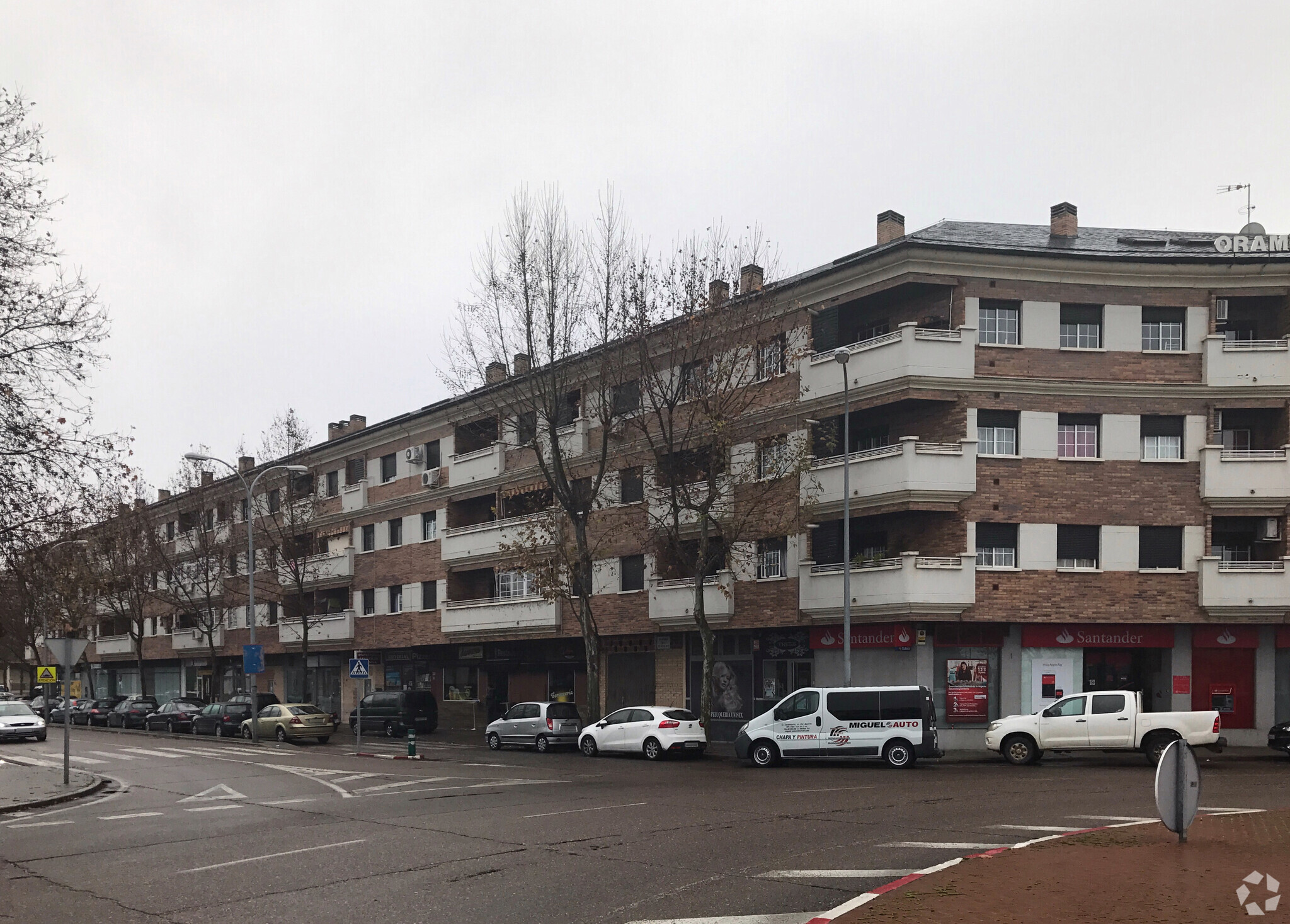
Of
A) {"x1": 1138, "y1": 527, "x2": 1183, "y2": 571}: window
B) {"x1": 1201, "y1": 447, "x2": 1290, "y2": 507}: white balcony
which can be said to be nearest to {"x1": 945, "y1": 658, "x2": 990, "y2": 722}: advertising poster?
{"x1": 1138, "y1": 527, "x2": 1183, "y2": 571}: window

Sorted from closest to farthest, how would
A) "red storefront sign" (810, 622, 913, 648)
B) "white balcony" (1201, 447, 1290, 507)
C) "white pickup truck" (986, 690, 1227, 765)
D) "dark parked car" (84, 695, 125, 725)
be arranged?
"white pickup truck" (986, 690, 1227, 765) < "white balcony" (1201, 447, 1290, 507) < "red storefront sign" (810, 622, 913, 648) < "dark parked car" (84, 695, 125, 725)

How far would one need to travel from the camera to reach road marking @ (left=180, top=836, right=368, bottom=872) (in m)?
12.3

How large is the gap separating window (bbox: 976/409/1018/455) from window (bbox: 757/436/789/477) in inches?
204

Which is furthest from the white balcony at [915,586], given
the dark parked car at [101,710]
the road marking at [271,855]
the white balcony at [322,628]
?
the dark parked car at [101,710]

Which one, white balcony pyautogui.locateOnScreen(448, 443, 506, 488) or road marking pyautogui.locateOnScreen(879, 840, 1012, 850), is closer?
road marking pyautogui.locateOnScreen(879, 840, 1012, 850)

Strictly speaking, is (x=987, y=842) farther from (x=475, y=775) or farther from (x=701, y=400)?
(x=701, y=400)

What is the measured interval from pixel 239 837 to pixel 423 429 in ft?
112

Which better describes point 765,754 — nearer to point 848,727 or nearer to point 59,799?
point 848,727

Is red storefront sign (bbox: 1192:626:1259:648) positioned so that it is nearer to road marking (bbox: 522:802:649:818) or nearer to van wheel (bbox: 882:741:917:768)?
van wheel (bbox: 882:741:917:768)

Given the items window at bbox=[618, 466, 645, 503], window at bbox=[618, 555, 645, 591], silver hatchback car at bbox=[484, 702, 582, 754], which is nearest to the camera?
silver hatchback car at bbox=[484, 702, 582, 754]

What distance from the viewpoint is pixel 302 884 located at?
11.1 m

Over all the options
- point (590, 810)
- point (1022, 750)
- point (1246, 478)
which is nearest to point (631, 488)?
point (1022, 750)

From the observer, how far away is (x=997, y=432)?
30594 millimetres

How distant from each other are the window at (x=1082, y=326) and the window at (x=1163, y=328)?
1.19 metres
